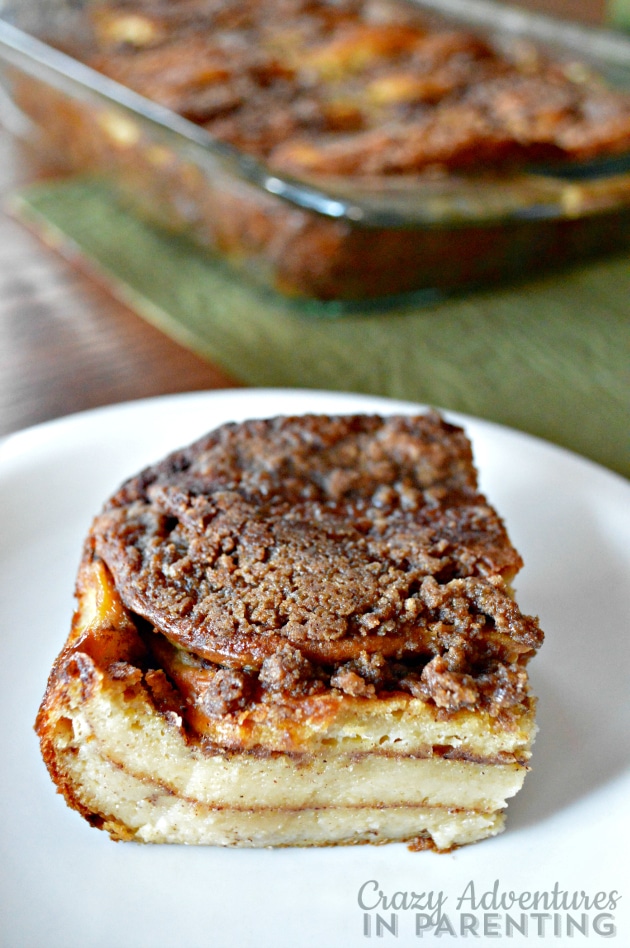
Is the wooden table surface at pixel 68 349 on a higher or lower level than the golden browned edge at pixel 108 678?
lower

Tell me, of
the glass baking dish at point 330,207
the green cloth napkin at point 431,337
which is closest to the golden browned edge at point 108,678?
the green cloth napkin at point 431,337

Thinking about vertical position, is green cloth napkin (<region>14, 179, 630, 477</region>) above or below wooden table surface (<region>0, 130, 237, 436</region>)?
above

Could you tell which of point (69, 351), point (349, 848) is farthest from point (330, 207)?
point (349, 848)

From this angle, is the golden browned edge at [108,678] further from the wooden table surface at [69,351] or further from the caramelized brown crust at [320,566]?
the wooden table surface at [69,351]

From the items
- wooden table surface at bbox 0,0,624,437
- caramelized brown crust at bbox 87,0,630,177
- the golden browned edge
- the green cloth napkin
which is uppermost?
caramelized brown crust at bbox 87,0,630,177

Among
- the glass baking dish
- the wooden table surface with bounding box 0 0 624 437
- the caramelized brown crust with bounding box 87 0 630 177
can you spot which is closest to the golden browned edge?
the wooden table surface with bounding box 0 0 624 437

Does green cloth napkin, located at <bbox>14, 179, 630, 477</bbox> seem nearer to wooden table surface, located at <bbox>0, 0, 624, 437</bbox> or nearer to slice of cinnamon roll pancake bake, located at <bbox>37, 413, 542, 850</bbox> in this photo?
wooden table surface, located at <bbox>0, 0, 624, 437</bbox>
